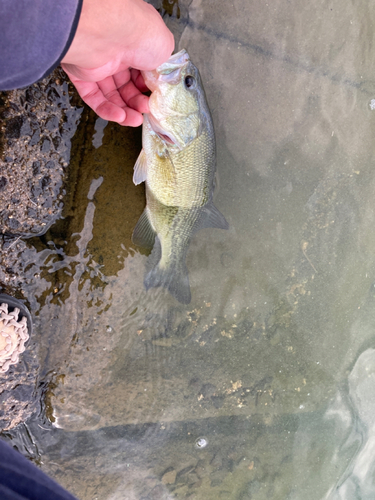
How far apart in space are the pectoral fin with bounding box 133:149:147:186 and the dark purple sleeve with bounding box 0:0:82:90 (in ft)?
3.28

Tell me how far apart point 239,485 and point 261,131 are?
3.02 metres

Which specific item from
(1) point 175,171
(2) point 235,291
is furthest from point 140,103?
(2) point 235,291

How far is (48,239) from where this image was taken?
8.00ft

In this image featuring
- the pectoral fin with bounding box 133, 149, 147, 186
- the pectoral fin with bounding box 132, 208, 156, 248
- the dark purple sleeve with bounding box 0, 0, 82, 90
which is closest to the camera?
the dark purple sleeve with bounding box 0, 0, 82, 90

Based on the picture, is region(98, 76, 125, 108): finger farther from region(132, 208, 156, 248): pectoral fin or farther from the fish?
region(132, 208, 156, 248): pectoral fin

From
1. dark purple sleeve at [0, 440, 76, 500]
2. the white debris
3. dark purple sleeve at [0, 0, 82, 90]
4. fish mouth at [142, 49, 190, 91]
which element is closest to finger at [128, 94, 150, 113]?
fish mouth at [142, 49, 190, 91]

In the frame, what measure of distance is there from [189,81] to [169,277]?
1.35 meters

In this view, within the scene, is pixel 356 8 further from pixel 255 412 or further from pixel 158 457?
pixel 158 457

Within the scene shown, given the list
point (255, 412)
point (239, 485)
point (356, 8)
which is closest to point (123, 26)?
point (356, 8)

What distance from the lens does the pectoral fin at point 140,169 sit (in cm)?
230

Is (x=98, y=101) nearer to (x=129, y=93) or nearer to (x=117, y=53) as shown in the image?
(x=129, y=93)

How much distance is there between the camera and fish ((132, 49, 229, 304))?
2.08 m

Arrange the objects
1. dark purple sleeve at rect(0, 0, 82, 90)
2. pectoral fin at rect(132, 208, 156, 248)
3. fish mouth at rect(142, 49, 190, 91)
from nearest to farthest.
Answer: dark purple sleeve at rect(0, 0, 82, 90) → fish mouth at rect(142, 49, 190, 91) → pectoral fin at rect(132, 208, 156, 248)

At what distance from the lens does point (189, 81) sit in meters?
2.09
